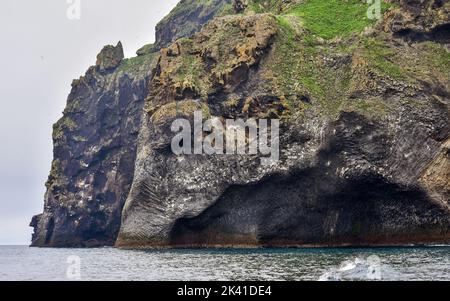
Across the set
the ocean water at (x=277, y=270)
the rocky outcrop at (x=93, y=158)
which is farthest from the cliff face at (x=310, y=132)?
the rocky outcrop at (x=93, y=158)

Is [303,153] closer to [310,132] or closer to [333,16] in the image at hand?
[310,132]

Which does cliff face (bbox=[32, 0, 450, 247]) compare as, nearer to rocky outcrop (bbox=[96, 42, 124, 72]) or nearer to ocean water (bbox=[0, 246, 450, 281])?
ocean water (bbox=[0, 246, 450, 281])

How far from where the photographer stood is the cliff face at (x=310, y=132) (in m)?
78.3

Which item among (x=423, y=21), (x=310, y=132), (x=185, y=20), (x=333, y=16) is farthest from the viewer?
(x=185, y=20)

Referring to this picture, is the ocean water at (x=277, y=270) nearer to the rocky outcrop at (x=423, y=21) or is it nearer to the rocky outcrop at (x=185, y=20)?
the rocky outcrop at (x=423, y=21)

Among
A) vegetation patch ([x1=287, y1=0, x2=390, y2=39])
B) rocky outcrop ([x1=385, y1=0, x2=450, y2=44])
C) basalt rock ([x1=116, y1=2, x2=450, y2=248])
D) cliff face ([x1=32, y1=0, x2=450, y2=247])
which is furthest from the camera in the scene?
vegetation patch ([x1=287, y1=0, x2=390, y2=39])

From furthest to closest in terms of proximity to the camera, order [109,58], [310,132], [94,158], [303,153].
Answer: [109,58] < [94,158] < [310,132] < [303,153]

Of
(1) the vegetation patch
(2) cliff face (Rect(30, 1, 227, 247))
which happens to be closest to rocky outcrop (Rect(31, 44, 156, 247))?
(2) cliff face (Rect(30, 1, 227, 247))

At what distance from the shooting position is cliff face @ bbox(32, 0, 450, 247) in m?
78.3

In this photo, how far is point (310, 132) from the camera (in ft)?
273

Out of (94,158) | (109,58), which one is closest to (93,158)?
(94,158)

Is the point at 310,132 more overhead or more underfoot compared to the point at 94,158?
more underfoot

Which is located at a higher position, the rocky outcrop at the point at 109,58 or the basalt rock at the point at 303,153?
the rocky outcrop at the point at 109,58
